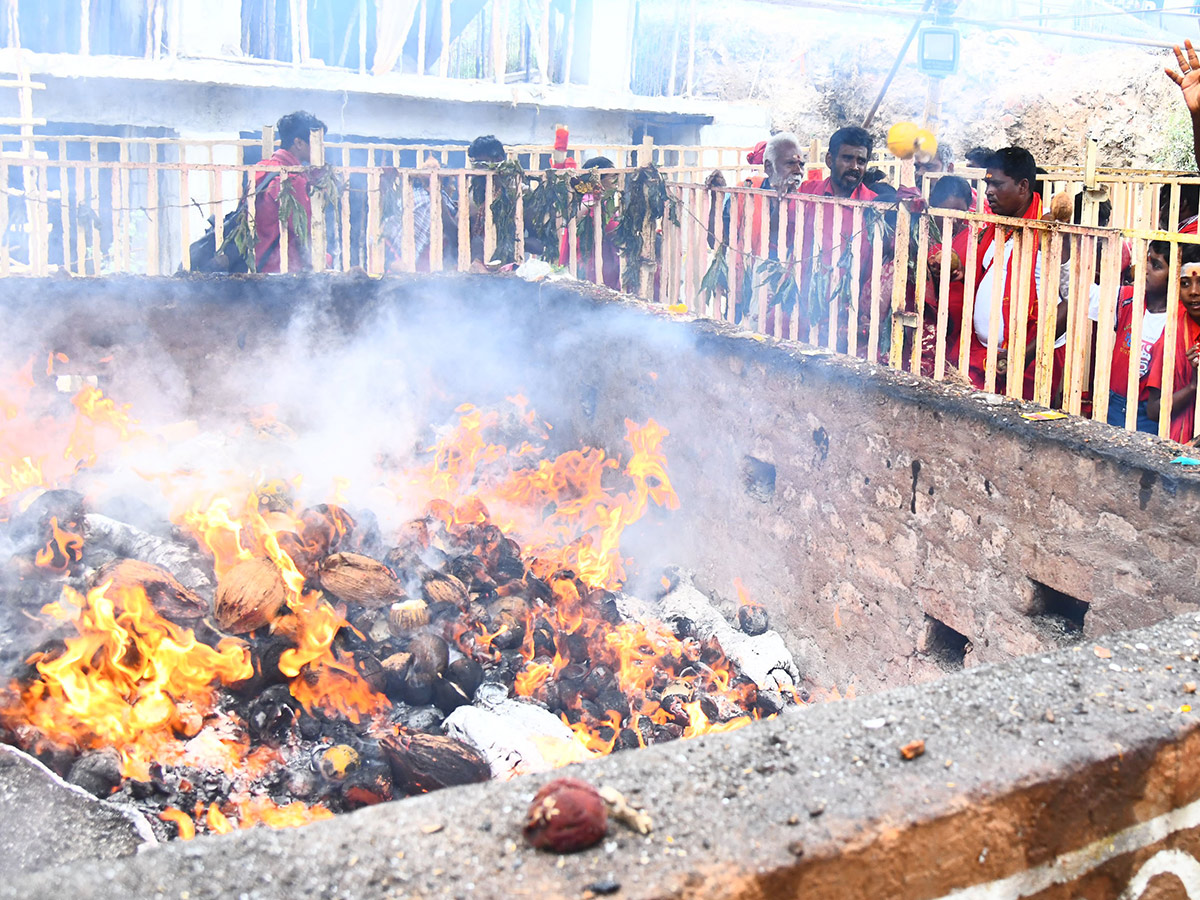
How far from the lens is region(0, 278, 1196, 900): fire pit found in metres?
4.77

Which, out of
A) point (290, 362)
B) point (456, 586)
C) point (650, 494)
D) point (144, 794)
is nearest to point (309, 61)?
point (290, 362)

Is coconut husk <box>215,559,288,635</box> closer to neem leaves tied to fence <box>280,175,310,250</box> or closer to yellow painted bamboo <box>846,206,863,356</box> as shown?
yellow painted bamboo <box>846,206,863,356</box>

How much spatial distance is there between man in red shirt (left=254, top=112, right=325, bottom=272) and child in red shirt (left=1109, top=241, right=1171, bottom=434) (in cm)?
655

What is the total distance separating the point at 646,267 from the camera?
9.50 metres

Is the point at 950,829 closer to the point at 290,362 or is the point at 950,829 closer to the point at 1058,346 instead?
the point at 1058,346

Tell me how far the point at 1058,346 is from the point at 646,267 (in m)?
4.23

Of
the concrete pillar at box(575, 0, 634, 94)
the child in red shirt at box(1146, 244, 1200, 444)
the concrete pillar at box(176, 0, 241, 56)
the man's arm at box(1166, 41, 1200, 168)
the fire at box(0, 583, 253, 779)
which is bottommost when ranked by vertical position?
the fire at box(0, 583, 253, 779)

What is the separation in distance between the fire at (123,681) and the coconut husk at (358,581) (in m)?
0.83

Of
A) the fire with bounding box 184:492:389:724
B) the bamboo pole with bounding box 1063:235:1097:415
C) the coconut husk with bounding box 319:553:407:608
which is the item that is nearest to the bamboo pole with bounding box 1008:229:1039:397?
the bamboo pole with bounding box 1063:235:1097:415

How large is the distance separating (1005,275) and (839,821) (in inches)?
178

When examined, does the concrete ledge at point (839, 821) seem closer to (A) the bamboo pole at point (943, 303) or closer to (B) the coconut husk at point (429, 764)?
(B) the coconut husk at point (429, 764)

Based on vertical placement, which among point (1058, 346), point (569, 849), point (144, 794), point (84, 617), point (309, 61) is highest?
point (309, 61)

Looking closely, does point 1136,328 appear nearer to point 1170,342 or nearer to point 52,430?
point 1170,342

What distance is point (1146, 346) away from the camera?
5629 millimetres
